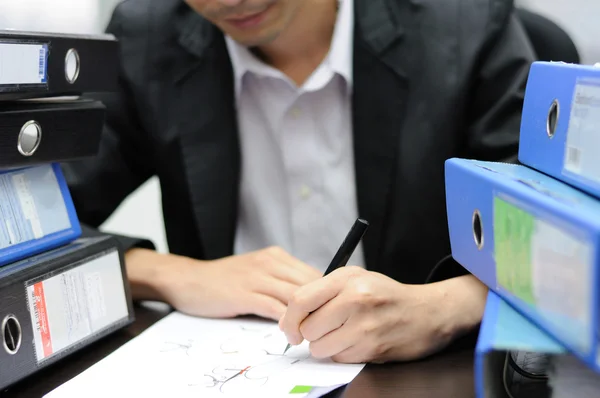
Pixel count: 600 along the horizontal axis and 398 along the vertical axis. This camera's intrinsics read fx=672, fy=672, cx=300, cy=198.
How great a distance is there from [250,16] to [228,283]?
→ 0.33 metres

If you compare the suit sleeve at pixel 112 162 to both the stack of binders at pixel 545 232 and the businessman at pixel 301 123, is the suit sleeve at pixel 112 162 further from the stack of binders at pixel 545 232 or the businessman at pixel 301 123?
the stack of binders at pixel 545 232

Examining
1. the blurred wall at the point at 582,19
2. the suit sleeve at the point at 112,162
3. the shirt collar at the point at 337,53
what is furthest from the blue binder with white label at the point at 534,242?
the blurred wall at the point at 582,19

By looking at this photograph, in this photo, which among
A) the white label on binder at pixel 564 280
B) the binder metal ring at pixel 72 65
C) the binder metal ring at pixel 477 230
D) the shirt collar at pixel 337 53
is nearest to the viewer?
the white label on binder at pixel 564 280

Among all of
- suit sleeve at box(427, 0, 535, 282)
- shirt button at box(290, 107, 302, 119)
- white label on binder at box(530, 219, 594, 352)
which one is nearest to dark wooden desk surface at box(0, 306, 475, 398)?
white label on binder at box(530, 219, 594, 352)

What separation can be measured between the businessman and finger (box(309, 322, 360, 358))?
0.21m

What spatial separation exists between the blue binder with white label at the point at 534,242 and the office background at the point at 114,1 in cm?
58

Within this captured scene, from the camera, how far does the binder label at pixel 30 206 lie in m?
0.55

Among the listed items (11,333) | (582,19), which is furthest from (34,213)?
(582,19)

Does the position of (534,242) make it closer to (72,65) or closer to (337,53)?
(72,65)

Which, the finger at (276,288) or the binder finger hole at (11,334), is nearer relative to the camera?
the binder finger hole at (11,334)

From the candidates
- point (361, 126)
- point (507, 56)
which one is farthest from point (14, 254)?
point (507, 56)

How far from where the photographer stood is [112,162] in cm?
97

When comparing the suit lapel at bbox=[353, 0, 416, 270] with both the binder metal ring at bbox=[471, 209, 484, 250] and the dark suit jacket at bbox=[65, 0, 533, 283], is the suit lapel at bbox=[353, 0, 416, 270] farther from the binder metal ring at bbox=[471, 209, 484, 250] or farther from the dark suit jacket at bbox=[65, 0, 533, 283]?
the binder metal ring at bbox=[471, 209, 484, 250]

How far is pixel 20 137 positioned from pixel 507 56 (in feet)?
1.91
